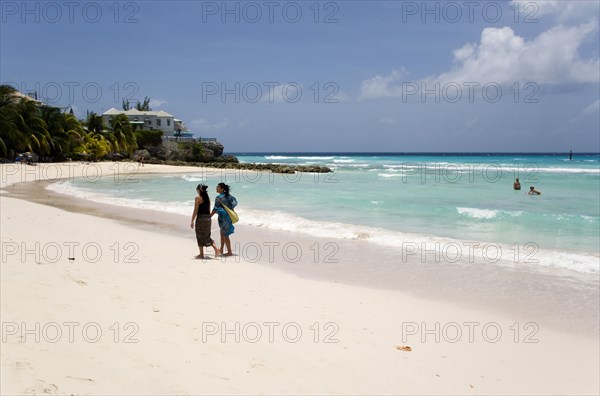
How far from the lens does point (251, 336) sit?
541 centimetres

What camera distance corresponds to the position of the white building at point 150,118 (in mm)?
87250

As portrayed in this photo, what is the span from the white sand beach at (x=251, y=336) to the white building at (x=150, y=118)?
8341cm

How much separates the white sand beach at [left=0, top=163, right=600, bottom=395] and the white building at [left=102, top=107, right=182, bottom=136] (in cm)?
8341

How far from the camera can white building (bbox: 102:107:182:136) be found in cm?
8725

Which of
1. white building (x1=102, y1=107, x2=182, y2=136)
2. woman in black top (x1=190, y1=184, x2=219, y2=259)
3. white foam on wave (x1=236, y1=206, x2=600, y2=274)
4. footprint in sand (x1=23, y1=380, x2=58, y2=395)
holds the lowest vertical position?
white foam on wave (x1=236, y1=206, x2=600, y2=274)

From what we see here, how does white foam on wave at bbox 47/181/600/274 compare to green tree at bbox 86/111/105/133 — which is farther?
green tree at bbox 86/111/105/133

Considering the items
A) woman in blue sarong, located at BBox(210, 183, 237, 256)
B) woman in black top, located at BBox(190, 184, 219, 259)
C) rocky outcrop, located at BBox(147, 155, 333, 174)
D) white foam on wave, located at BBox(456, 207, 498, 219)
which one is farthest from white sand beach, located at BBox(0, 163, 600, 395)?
rocky outcrop, located at BBox(147, 155, 333, 174)

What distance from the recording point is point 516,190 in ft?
113

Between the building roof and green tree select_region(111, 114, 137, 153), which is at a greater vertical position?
the building roof

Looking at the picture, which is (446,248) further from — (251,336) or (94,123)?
(94,123)

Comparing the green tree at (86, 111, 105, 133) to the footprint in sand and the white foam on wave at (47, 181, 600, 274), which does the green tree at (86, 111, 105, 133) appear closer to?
the white foam on wave at (47, 181, 600, 274)

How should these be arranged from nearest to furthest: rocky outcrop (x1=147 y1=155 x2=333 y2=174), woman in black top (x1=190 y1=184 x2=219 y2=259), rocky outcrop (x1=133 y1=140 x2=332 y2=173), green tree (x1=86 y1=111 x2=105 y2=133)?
woman in black top (x1=190 y1=184 x2=219 y2=259) → rocky outcrop (x1=147 y1=155 x2=333 y2=174) → green tree (x1=86 y1=111 x2=105 y2=133) → rocky outcrop (x1=133 y1=140 x2=332 y2=173)

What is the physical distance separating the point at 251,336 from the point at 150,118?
8863cm

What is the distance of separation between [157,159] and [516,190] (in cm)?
5493
